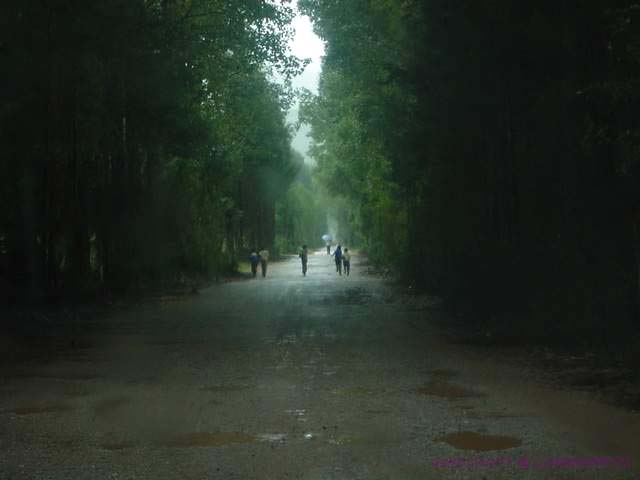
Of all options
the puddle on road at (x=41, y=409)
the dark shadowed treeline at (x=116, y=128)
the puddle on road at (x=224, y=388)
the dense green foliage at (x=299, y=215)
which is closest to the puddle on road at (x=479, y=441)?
the puddle on road at (x=224, y=388)

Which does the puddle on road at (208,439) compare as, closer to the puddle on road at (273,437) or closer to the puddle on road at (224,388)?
the puddle on road at (273,437)

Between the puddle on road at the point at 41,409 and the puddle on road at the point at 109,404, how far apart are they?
0.33 meters

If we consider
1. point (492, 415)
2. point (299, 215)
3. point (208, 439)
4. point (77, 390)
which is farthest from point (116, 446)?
point (299, 215)

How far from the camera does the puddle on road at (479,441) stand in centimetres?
709

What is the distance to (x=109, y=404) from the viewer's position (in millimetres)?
9352

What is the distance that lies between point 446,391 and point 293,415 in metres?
2.33

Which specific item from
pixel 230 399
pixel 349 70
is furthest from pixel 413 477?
pixel 349 70

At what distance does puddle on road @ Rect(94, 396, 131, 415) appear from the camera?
8977mm

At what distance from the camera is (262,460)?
21.9 feet

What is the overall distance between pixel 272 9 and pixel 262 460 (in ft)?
82.4

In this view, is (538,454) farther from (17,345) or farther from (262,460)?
(17,345)

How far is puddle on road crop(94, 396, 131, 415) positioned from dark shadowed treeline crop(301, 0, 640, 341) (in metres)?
7.11

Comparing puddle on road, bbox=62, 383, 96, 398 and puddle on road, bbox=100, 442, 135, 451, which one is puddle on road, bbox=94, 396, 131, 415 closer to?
puddle on road, bbox=62, 383, 96, 398

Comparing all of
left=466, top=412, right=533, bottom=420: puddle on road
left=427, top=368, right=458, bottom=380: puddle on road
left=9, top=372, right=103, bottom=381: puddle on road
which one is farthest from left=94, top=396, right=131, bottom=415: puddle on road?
left=427, top=368, right=458, bottom=380: puddle on road
